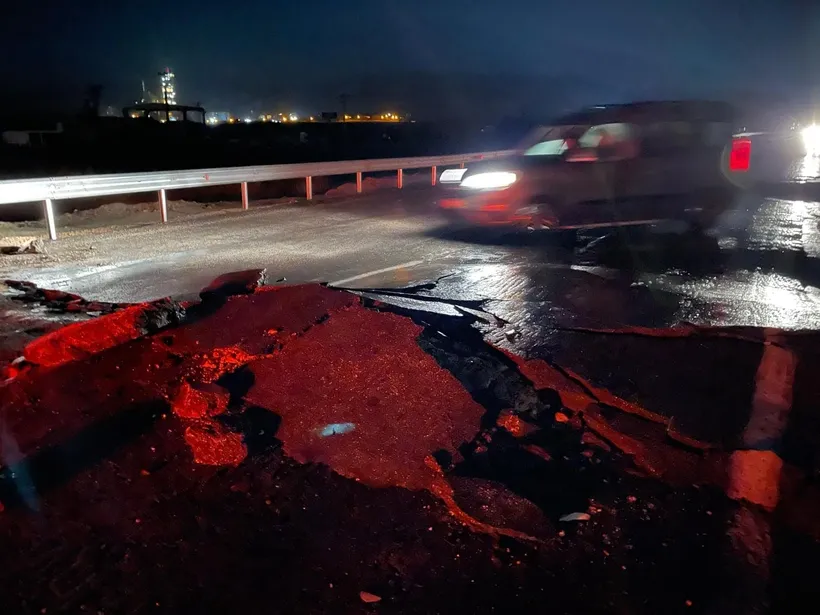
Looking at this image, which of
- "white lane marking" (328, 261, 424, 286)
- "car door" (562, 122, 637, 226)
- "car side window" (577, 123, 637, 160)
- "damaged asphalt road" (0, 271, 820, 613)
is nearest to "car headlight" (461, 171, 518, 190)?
"car door" (562, 122, 637, 226)

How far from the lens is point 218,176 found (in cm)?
1434

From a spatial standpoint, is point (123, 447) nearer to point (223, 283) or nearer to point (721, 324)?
point (223, 283)

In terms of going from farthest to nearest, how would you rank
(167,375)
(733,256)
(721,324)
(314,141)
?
(314,141), (733,256), (721,324), (167,375)

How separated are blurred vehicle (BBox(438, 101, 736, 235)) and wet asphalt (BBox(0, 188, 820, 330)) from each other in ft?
1.84

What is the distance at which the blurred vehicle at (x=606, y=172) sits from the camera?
11.0 m

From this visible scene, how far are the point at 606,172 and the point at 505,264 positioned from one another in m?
3.72

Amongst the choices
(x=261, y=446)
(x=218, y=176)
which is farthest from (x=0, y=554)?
(x=218, y=176)

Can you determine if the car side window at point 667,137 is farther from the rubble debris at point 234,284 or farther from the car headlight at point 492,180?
the rubble debris at point 234,284

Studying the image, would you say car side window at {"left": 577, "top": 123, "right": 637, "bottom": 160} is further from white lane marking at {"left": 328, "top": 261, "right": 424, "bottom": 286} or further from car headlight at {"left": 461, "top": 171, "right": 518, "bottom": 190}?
white lane marking at {"left": 328, "top": 261, "right": 424, "bottom": 286}

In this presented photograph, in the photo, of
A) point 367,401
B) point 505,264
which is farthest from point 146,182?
point 367,401

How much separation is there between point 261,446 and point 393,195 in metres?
14.1

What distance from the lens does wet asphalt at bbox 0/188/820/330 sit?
21.9 feet

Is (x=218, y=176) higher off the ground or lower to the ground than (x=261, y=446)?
higher

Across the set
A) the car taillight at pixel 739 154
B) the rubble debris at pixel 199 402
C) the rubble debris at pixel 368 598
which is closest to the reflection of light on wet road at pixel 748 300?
the rubble debris at pixel 199 402
